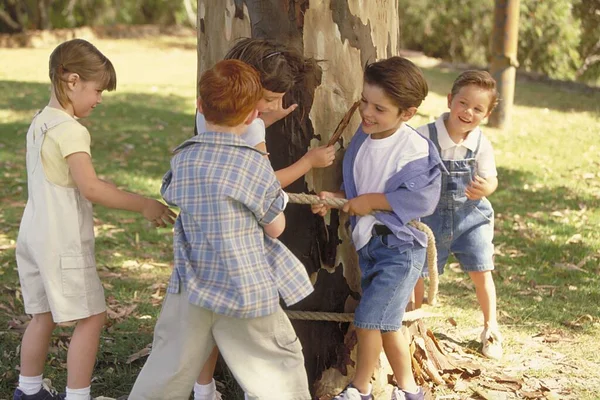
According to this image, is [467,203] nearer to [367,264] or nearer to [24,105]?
[367,264]

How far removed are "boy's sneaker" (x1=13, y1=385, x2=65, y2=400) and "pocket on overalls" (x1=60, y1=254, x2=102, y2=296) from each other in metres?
0.55

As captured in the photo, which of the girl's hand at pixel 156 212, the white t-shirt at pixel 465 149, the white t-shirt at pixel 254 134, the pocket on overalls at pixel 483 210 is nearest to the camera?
the white t-shirt at pixel 254 134

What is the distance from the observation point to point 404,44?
21250 mm

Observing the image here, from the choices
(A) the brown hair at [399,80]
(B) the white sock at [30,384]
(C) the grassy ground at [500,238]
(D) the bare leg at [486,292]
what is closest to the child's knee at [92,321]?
(B) the white sock at [30,384]

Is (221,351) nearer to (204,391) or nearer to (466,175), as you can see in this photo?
(204,391)

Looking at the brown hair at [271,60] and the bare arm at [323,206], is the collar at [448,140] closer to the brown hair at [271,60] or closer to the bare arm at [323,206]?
the bare arm at [323,206]

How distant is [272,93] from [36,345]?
1492mm

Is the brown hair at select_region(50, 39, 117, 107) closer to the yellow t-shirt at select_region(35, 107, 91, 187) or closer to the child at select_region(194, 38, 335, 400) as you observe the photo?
the yellow t-shirt at select_region(35, 107, 91, 187)

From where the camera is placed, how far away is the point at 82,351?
11.3 ft

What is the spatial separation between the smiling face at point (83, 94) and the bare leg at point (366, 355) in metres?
1.45

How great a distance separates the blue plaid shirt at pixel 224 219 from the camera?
284cm

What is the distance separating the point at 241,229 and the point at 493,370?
2.02m

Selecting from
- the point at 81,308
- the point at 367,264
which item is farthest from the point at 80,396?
the point at 367,264

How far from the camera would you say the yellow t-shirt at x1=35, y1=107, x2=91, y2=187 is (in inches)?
127
